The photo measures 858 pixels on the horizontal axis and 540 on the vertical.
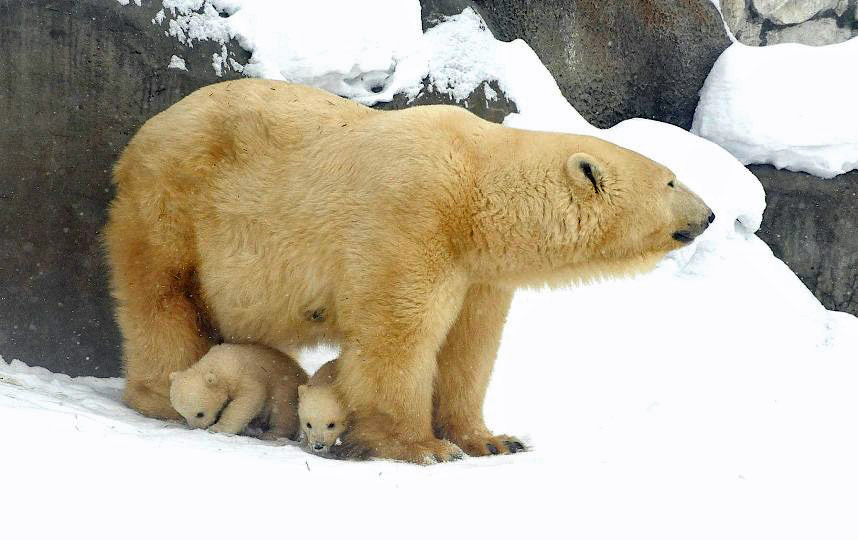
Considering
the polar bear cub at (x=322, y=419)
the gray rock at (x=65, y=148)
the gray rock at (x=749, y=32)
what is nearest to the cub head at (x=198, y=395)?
the polar bear cub at (x=322, y=419)

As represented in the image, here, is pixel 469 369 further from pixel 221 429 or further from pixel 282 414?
pixel 221 429

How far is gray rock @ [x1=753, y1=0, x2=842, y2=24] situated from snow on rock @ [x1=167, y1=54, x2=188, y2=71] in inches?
270

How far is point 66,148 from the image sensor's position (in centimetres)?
528

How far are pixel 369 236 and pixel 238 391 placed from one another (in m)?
1.08

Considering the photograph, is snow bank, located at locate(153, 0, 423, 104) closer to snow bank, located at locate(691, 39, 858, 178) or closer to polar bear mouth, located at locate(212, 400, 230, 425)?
polar bear mouth, located at locate(212, 400, 230, 425)

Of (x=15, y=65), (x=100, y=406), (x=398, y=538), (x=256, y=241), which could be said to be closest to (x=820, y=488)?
(x=398, y=538)

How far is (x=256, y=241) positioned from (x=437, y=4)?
3.36 m

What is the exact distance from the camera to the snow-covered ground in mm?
2680

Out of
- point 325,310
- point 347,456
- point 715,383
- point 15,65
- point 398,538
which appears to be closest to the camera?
point 398,538

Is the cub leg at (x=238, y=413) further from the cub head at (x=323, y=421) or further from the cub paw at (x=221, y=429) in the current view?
the cub head at (x=323, y=421)

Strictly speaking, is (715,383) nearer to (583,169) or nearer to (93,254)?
(583,169)

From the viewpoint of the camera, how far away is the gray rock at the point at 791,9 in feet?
32.9

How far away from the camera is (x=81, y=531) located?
7.81 feet

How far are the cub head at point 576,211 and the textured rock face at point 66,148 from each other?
2.46m
